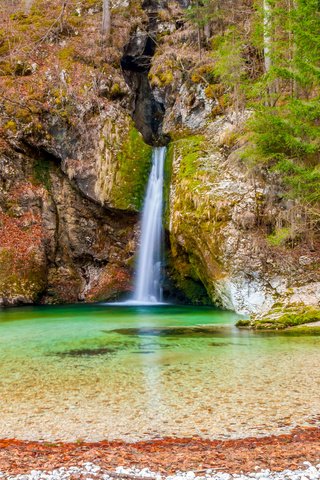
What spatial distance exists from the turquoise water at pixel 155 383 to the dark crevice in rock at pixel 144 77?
15.7 metres

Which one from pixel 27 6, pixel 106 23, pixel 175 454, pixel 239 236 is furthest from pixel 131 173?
pixel 175 454

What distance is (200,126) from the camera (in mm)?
17875

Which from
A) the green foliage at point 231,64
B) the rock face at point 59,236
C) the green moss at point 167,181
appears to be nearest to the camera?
the green foliage at point 231,64

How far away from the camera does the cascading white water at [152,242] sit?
18062 mm

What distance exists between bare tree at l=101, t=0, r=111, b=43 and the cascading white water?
23.4ft

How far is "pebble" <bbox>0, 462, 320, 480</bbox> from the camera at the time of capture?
2.88m

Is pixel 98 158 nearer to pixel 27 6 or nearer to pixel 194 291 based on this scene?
pixel 194 291

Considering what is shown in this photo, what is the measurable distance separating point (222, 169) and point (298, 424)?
11849 mm

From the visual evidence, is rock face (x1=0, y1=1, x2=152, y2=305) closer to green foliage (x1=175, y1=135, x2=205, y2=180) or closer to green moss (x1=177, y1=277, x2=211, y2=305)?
green foliage (x1=175, y1=135, x2=205, y2=180)

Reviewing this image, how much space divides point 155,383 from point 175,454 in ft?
7.02

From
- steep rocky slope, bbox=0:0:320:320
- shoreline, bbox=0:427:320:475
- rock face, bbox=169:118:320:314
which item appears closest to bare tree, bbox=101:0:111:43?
steep rocky slope, bbox=0:0:320:320

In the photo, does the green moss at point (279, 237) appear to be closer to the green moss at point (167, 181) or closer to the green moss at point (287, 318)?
the green moss at point (287, 318)

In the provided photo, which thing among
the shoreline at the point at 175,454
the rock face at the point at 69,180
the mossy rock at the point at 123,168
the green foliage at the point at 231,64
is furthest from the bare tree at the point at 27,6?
the shoreline at the point at 175,454

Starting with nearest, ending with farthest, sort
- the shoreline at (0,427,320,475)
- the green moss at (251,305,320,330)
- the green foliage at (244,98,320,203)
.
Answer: the shoreline at (0,427,320,475)
the green moss at (251,305,320,330)
the green foliage at (244,98,320,203)
